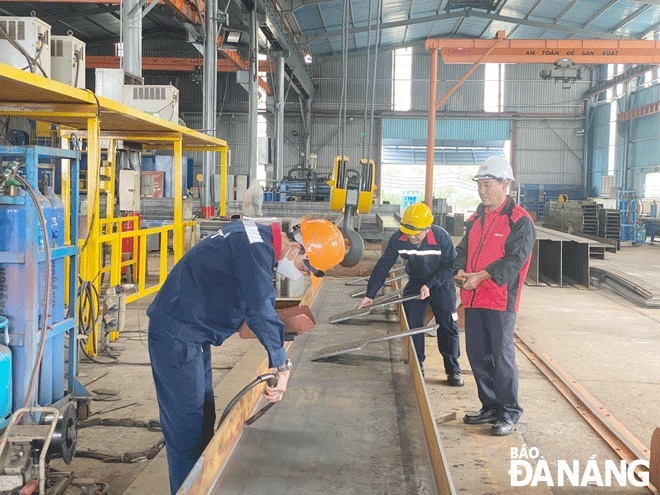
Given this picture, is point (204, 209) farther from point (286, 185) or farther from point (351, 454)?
point (351, 454)

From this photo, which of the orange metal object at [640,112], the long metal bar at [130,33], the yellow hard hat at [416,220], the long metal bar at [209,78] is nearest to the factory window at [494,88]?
the orange metal object at [640,112]

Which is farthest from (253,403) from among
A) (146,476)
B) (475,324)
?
(475,324)

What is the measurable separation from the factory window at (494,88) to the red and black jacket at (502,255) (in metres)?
27.1

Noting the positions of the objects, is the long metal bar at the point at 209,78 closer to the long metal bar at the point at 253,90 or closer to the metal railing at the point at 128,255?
the long metal bar at the point at 253,90

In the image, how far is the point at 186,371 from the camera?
3080mm

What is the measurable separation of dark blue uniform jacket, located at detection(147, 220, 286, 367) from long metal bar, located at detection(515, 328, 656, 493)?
8.79 ft

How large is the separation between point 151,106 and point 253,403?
216 inches

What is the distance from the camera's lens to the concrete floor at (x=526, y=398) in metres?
4.04

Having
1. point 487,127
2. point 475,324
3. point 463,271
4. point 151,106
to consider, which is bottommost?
point 475,324

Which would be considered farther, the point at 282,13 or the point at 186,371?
the point at 282,13

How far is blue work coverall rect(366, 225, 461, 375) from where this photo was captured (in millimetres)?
5895

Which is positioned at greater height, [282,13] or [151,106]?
[282,13]

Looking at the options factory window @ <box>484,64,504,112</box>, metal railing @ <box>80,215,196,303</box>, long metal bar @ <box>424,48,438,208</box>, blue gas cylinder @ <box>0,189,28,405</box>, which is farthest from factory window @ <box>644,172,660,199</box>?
→ blue gas cylinder @ <box>0,189,28,405</box>

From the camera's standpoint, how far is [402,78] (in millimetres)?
30312
